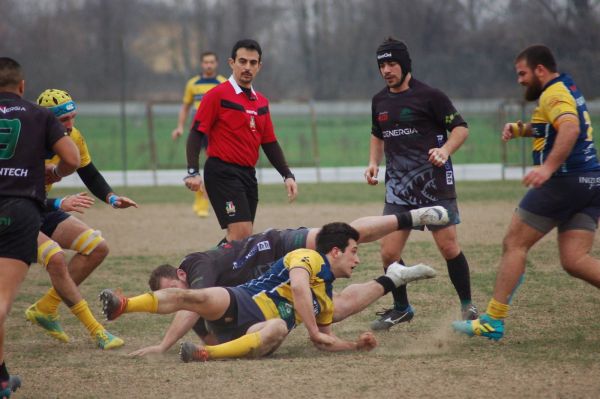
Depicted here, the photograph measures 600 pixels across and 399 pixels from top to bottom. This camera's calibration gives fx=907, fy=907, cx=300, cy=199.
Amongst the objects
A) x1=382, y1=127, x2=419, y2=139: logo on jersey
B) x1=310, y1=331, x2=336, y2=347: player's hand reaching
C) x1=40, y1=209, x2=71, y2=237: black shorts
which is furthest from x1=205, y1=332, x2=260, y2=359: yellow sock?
x1=382, y1=127, x2=419, y2=139: logo on jersey

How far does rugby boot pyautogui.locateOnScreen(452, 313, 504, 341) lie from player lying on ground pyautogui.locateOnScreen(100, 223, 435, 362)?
0.74m

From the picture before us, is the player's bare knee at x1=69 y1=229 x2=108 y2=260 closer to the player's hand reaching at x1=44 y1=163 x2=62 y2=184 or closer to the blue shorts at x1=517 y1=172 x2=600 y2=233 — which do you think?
the player's hand reaching at x1=44 y1=163 x2=62 y2=184

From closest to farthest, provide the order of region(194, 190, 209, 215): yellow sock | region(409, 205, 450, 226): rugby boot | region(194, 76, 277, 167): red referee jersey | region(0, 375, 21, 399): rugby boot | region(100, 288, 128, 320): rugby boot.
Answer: region(0, 375, 21, 399): rugby boot, region(100, 288, 128, 320): rugby boot, region(409, 205, 450, 226): rugby boot, region(194, 76, 277, 167): red referee jersey, region(194, 190, 209, 215): yellow sock

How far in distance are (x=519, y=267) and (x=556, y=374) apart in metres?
1.06

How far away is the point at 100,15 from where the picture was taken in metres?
36.5

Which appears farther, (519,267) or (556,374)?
(519,267)

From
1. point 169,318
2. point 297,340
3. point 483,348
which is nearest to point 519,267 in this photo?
point 483,348

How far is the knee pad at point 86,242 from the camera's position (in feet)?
24.0

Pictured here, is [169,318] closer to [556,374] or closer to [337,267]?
[337,267]

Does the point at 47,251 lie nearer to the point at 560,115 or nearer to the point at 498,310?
the point at 498,310

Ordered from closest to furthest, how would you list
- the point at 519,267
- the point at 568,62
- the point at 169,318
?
the point at 519,267
the point at 169,318
the point at 568,62

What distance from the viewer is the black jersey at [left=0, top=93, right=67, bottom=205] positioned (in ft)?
18.0

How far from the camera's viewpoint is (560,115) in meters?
6.17

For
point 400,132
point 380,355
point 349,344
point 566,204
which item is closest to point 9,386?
point 349,344
